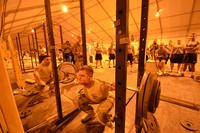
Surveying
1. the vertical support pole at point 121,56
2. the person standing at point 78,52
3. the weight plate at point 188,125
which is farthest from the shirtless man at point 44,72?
the weight plate at point 188,125

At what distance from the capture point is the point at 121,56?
0.57m

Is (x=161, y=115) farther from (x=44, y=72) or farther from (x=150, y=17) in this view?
(x=150, y=17)

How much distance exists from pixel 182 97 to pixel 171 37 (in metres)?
7.84

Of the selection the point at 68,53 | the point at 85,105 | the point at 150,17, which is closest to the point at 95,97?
the point at 85,105

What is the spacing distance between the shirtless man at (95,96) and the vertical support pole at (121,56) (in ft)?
1.91

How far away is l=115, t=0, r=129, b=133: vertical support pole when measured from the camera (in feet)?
1.73

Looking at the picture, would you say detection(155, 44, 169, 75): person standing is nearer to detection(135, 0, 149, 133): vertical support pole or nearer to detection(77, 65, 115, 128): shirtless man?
detection(77, 65, 115, 128): shirtless man

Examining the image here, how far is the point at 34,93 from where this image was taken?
98.5 inches

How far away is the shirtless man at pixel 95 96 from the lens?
1.23m

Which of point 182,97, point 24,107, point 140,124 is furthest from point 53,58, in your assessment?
point 182,97

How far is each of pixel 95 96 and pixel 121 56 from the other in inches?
34.8

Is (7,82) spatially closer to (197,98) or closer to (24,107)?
(24,107)

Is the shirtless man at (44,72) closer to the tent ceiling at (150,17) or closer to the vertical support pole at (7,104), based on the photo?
the vertical support pole at (7,104)

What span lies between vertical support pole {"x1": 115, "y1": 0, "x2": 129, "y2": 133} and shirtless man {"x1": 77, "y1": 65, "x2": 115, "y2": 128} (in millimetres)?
583
